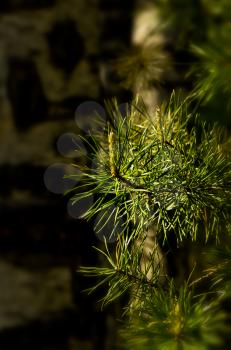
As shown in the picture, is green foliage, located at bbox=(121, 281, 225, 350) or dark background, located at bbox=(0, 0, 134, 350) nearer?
green foliage, located at bbox=(121, 281, 225, 350)

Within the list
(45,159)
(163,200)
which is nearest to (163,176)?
(163,200)

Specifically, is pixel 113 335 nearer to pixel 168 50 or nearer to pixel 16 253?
pixel 16 253

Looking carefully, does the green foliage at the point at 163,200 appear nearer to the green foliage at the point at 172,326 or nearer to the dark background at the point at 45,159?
the green foliage at the point at 172,326

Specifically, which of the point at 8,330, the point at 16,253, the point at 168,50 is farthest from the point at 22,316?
the point at 168,50

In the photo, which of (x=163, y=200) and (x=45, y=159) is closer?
(x=163, y=200)

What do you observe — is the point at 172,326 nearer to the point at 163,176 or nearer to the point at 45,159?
the point at 163,176

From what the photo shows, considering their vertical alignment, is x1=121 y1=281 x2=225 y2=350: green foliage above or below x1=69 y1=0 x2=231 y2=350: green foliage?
below

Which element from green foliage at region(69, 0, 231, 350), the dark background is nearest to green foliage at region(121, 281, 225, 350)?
green foliage at region(69, 0, 231, 350)

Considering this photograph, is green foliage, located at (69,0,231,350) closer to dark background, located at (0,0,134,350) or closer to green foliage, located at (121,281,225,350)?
green foliage, located at (121,281,225,350)

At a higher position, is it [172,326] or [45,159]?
[45,159]

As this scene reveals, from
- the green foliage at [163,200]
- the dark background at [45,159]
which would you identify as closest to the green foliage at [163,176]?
the green foliage at [163,200]

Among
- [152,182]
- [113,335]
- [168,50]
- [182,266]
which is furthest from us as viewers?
[113,335]
